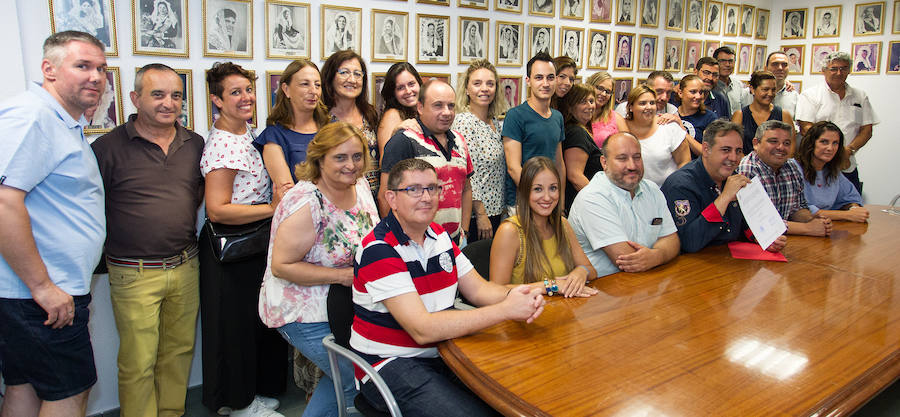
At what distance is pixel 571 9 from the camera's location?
5.00m

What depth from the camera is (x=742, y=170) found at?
3.72 metres

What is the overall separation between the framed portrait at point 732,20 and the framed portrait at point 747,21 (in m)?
0.05

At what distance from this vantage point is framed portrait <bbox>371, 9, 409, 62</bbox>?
12.6 feet

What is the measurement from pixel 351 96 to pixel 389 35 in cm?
85

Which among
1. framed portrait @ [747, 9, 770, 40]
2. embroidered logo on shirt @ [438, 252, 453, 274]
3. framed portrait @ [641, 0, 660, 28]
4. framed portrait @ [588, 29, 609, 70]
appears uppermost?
framed portrait @ [747, 9, 770, 40]

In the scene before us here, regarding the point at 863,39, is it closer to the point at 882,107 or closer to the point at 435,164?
the point at 882,107

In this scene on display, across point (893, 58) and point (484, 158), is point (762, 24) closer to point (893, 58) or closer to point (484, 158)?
point (893, 58)

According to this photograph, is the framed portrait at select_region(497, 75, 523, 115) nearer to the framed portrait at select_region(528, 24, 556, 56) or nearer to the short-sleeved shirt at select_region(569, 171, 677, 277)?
the framed portrait at select_region(528, 24, 556, 56)

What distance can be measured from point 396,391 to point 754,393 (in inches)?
42.4

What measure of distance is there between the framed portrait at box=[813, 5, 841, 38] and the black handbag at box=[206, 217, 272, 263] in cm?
705

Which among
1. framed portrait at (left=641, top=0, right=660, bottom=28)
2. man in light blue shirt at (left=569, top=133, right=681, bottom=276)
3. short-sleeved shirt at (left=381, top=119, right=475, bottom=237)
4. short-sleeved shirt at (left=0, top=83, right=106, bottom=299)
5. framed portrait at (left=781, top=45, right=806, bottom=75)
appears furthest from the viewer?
framed portrait at (left=781, top=45, right=806, bottom=75)

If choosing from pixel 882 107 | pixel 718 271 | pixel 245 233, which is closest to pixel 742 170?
pixel 718 271

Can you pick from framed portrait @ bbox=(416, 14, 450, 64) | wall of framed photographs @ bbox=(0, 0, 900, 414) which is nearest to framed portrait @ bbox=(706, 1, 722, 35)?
wall of framed photographs @ bbox=(0, 0, 900, 414)

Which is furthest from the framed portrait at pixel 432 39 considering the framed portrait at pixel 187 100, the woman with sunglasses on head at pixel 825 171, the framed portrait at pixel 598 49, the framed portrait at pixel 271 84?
the woman with sunglasses on head at pixel 825 171
